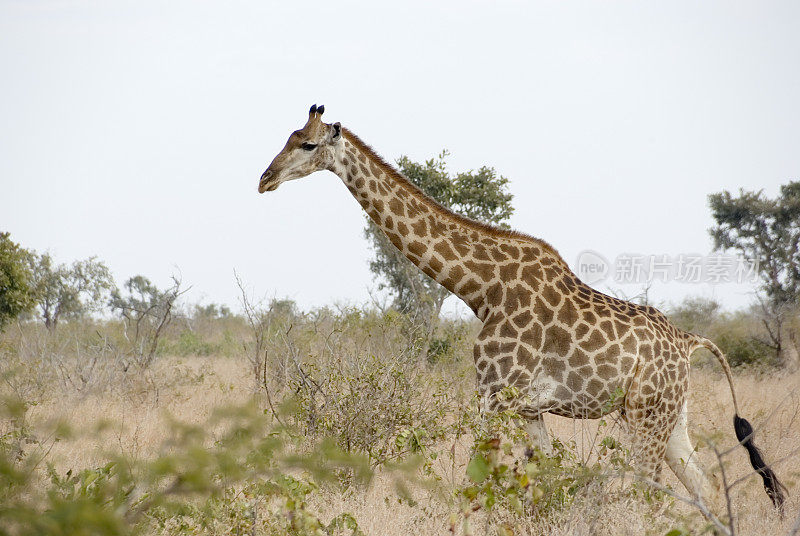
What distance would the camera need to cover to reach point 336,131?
230 inches

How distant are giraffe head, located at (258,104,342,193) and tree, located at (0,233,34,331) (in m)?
10.0

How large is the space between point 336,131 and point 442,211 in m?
0.95

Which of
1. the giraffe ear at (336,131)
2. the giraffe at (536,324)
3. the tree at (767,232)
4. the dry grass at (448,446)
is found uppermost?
the tree at (767,232)

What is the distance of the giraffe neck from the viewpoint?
5766 millimetres

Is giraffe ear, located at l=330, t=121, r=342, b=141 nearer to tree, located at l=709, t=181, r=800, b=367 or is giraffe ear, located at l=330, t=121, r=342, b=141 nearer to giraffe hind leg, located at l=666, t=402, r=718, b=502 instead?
giraffe hind leg, located at l=666, t=402, r=718, b=502

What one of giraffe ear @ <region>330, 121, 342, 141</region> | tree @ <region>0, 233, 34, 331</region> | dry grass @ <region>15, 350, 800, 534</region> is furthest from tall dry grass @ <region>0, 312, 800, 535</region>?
tree @ <region>0, 233, 34, 331</region>

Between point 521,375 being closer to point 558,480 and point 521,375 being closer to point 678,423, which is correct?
point 558,480

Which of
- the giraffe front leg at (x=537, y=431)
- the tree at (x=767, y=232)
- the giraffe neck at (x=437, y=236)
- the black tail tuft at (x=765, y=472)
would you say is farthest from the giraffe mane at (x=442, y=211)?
the tree at (x=767, y=232)

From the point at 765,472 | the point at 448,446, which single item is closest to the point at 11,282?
the point at 448,446

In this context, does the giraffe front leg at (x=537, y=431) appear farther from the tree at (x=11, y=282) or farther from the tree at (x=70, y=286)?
the tree at (x=70, y=286)

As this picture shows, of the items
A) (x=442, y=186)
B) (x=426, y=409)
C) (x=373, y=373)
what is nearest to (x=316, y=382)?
(x=373, y=373)

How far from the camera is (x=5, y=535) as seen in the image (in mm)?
1917

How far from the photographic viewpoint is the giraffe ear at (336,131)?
19.1ft

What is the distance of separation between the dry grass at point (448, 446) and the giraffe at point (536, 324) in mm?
306
